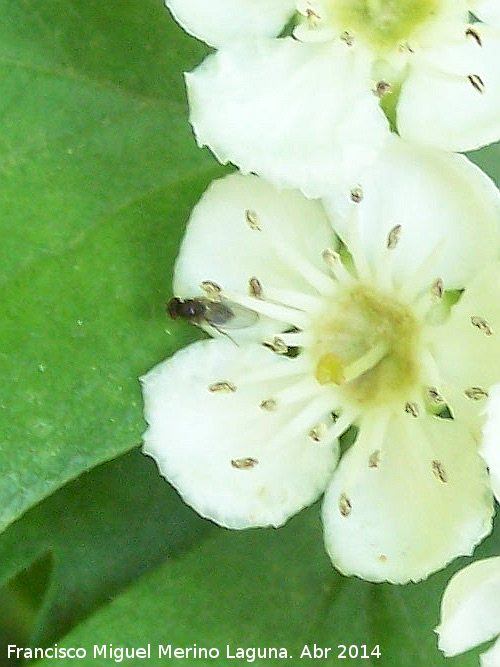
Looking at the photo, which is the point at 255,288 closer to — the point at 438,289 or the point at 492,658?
the point at 438,289

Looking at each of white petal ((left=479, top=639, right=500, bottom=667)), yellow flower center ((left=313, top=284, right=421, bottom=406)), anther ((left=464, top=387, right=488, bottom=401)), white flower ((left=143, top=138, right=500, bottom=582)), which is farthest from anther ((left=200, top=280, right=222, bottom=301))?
white petal ((left=479, top=639, right=500, bottom=667))

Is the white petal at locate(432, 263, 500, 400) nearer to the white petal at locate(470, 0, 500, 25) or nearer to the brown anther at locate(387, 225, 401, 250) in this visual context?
the brown anther at locate(387, 225, 401, 250)

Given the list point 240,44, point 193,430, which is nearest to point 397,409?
point 193,430

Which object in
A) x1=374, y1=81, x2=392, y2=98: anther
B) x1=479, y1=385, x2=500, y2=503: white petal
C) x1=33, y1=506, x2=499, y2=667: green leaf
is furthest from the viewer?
x1=33, y1=506, x2=499, y2=667: green leaf

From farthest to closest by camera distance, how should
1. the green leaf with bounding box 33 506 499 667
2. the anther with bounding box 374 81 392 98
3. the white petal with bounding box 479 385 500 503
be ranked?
1. the green leaf with bounding box 33 506 499 667
2. the anther with bounding box 374 81 392 98
3. the white petal with bounding box 479 385 500 503

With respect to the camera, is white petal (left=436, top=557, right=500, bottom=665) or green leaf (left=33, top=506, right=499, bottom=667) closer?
white petal (left=436, top=557, right=500, bottom=665)

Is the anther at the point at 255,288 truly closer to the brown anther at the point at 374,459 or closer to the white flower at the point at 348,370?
the white flower at the point at 348,370

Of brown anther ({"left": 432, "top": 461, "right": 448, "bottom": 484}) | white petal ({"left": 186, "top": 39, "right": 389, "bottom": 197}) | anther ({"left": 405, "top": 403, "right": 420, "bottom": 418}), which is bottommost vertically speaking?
anther ({"left": 405, "top": 403, "right": 420, "bottom": 418})
